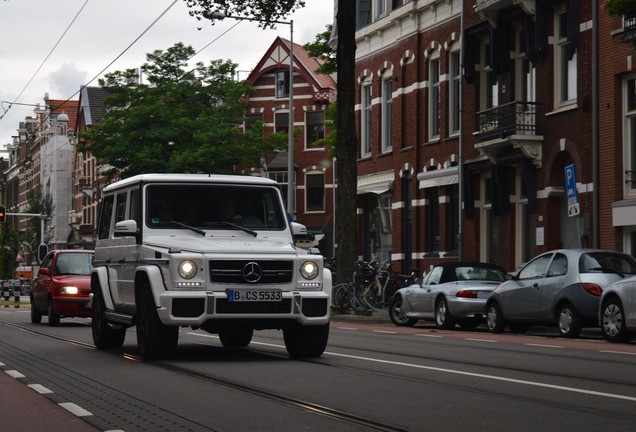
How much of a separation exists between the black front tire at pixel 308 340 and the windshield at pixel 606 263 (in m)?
7.68

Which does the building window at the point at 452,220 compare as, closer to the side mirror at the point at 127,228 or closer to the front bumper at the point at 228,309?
the side mirror at the point at 127,228

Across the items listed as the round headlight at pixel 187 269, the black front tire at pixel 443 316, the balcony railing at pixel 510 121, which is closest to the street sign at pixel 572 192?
the black front tire at pixel 443 316

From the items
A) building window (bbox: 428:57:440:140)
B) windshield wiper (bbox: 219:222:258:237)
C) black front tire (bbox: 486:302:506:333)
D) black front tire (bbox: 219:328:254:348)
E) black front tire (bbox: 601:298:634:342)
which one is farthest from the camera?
building window (bbox: 428:57:440:140)

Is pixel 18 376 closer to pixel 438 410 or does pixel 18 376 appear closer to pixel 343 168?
pixel 438 410

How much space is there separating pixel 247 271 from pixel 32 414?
15.3 ft

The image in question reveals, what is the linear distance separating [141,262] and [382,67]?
102ft

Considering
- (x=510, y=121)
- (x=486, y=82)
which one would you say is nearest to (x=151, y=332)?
(x=510, y=121)

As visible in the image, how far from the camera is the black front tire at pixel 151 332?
1413 centimetres

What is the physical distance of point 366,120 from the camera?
47125 millimetres

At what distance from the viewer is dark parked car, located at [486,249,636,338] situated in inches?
824

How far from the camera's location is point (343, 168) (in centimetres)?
3222

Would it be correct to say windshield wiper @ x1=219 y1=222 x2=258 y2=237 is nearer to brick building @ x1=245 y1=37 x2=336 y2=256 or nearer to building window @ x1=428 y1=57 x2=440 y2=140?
building window @ x1=428 y1=57 x2=440 y2=140

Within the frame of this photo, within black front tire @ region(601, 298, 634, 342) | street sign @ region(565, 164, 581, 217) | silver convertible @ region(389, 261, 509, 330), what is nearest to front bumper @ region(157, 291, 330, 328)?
black front tire @ region(601, 298, 634, 342)

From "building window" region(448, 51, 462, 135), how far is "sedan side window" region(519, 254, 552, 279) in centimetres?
1633
